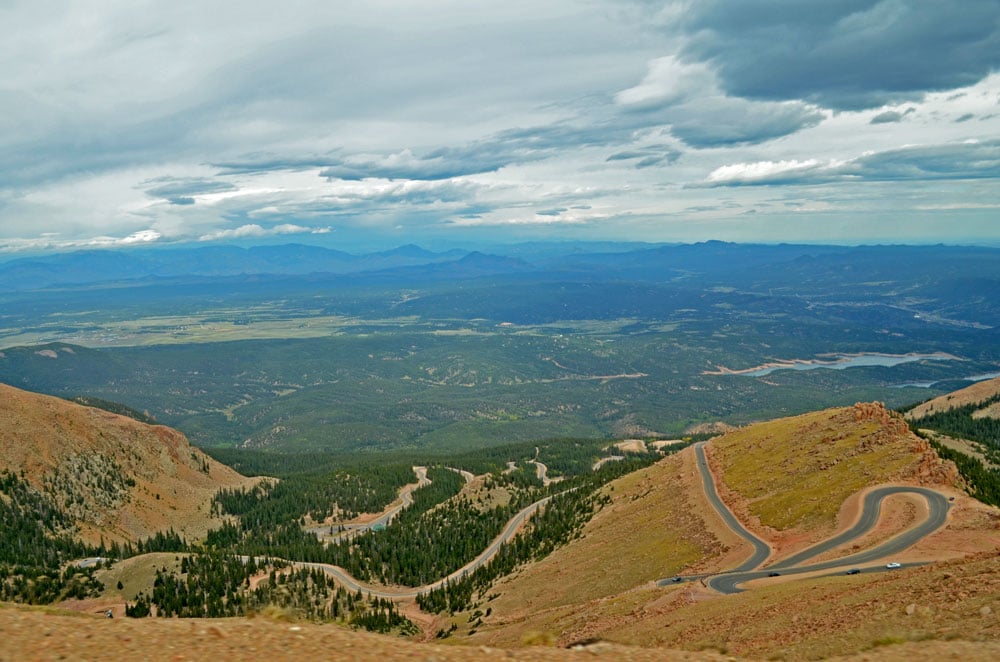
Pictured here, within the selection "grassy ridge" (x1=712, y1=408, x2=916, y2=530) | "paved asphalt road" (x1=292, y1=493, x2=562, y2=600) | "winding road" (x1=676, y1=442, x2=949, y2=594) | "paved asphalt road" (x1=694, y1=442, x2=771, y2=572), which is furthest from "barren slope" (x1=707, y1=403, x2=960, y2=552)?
"paved asphalt road" (x1=292, y1=493, x2=562, y2=600)

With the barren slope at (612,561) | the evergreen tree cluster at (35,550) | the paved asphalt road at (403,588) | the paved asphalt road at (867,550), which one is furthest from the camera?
the paved asphalt road at (403,588)

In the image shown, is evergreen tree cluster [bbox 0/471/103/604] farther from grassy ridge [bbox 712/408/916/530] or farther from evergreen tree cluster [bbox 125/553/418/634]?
grassy ridge [bbox 712/408/916/530]

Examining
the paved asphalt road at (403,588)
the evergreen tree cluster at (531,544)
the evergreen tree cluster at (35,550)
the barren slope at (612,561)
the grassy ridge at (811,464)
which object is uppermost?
the grassy ridge at (811,464)

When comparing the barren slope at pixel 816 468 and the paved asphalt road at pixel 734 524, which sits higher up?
the barren slope at pixel 816 468

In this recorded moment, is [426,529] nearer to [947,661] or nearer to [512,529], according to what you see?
[512,529]

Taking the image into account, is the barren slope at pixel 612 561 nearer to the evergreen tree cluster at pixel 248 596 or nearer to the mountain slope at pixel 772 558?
the mountain slope at pixel 772 558

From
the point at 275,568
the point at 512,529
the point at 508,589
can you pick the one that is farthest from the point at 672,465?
the point at 275,568

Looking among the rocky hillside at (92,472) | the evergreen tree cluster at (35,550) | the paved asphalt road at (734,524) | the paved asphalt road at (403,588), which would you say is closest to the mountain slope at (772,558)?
the paved asphalt road at (734,524)

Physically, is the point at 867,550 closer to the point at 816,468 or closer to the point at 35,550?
the point at 816,468
